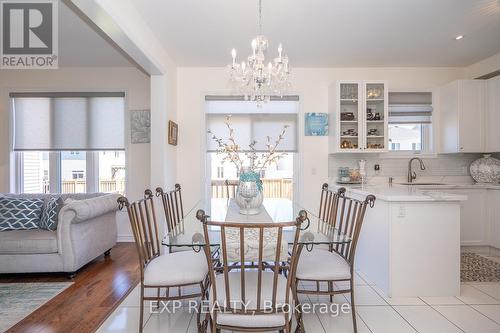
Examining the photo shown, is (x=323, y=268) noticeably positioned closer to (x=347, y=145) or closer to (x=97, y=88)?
(x=347, y=145)

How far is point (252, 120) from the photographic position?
4156 mm

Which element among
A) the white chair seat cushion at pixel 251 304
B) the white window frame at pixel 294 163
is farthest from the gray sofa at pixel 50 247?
the white chair seat cushion at pixel 251 304

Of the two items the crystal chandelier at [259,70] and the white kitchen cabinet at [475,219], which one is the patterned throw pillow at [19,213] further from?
the white kitchen cabinet at [475,219]

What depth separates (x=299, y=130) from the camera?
4105 mm

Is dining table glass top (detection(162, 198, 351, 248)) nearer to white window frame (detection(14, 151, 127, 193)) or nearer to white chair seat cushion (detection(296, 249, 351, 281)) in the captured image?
white chair seat cushion (detection(296, 249, 351, 281))

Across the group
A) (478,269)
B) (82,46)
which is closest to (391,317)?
(478,269)

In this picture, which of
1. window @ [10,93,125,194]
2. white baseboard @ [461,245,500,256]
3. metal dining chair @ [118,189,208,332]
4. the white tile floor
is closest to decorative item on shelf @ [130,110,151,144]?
window @ [10,93,125,194]

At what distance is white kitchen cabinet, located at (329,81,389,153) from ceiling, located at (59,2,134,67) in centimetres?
310

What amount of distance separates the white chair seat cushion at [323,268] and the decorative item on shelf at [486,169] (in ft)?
10.6

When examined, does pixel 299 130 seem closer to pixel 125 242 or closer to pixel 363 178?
pixel 363 178

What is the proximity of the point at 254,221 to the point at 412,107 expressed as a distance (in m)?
3.52

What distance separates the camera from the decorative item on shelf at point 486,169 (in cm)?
381

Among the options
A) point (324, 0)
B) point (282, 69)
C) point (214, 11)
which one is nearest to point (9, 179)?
point (214, 11)

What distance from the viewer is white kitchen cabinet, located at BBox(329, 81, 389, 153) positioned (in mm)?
3842
